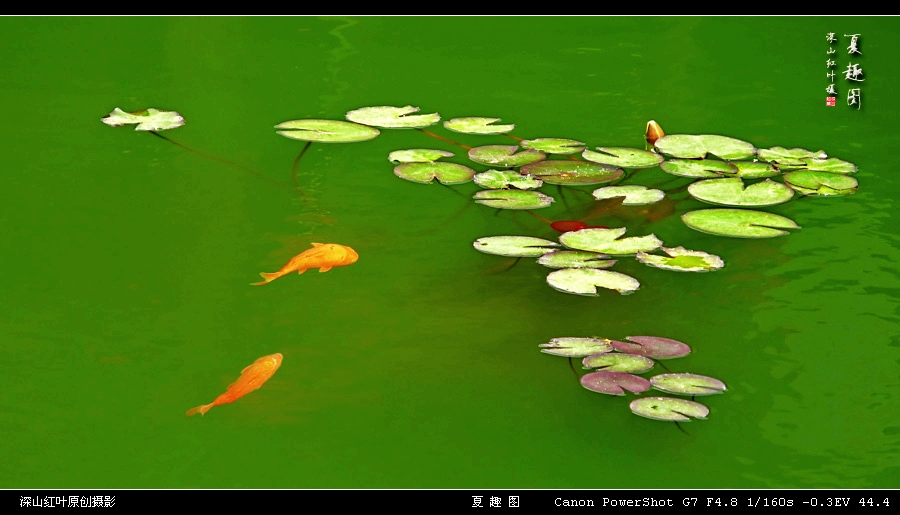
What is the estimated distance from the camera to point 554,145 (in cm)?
376

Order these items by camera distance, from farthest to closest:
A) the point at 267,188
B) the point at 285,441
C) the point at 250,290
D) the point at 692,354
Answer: the point at 267,188, the point at 250,290, the point at 692,354, the point at 285,441

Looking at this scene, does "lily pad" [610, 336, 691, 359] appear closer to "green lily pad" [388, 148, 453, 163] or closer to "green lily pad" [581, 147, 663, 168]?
"green lily pad" [581, 147, 663, 168]

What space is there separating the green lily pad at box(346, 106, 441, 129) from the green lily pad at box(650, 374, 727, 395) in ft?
6.23

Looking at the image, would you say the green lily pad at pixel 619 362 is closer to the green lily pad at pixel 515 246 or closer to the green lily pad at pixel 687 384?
the green lily pad at pixel 687 384

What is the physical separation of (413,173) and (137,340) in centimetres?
122

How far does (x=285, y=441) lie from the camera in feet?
7.18

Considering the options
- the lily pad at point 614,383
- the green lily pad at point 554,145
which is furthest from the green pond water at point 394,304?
the green lily pad at point 554,145

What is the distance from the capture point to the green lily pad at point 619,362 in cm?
236

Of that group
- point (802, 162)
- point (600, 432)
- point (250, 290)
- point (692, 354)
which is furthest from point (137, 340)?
point (802, 162)

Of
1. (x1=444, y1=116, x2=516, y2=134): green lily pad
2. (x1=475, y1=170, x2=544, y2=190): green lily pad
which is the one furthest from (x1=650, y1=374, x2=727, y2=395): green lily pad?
(x1=444, y1=116, x2=516, y2=134): green lily pad

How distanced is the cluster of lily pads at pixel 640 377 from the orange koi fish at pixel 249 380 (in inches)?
24.5

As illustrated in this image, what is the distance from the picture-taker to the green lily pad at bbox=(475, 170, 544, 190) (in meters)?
3.39
